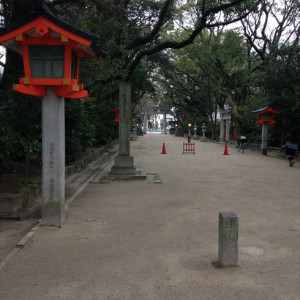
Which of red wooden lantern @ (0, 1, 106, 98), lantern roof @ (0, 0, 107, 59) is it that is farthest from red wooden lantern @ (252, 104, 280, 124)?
lantern roof @ (0, 0, 107, 59)

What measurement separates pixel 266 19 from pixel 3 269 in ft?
91.6

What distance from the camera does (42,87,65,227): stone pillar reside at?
5.73 metres

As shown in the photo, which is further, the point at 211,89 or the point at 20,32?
the point at 211,89

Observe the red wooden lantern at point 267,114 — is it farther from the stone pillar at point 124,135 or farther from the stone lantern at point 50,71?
the stone lantern at point 50,71

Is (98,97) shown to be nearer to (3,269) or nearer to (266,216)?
(266,216)

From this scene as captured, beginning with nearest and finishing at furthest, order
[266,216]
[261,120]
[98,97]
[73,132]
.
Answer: [266,216] → [73,132] → [98,97] → [261,120]

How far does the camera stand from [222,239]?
4164 mm

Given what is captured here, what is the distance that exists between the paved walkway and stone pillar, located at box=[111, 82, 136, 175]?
2742 mm

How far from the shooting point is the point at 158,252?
4715 mm

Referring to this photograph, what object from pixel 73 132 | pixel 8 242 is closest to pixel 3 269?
pixel 8 242

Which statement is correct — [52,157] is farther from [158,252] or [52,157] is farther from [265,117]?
[265,117]

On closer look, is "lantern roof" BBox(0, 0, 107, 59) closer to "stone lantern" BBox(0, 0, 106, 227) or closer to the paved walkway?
"stone lantern" BBox(0, 0, 106, 227)

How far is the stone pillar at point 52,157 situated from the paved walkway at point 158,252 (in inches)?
12.2

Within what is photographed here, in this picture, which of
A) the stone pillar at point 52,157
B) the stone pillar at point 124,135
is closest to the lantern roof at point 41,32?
the stone pillar at point 52,157
